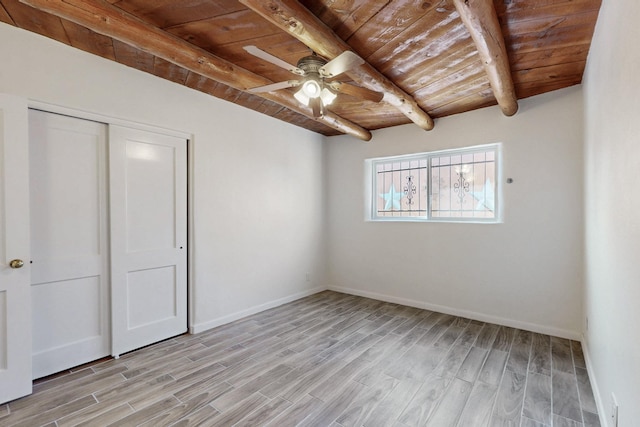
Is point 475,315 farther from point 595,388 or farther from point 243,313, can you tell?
point 243,313

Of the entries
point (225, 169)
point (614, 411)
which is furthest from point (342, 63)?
point (614, 411)

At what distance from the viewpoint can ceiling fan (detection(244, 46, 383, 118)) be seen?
1908mm

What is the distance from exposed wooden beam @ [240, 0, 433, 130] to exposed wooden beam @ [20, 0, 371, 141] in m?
0.85

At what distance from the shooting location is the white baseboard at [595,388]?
1791 millimetres

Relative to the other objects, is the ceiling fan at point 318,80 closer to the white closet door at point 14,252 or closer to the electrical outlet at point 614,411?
the white closet door at point 14,252

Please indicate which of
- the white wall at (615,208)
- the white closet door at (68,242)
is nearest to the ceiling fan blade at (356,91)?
the white wall at (615,208)

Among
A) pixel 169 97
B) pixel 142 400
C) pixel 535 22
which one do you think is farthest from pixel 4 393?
pixel 535 22

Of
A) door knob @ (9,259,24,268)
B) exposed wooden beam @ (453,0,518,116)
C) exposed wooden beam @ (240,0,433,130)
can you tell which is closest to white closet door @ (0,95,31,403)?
door knob @ (9,259,24,268)

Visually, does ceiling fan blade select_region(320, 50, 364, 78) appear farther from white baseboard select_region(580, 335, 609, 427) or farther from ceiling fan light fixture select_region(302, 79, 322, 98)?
white baseboard select_region(580, 335, 609, 427)

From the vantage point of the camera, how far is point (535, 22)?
1995mm

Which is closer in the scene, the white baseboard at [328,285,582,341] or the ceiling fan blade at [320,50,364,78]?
the ceiling fan blade at [320,50,364,78]

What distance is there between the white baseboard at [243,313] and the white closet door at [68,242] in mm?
818

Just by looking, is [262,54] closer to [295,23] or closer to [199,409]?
[295,23]

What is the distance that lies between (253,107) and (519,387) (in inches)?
152
